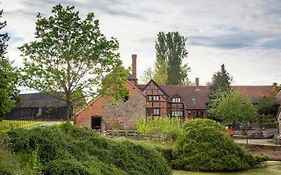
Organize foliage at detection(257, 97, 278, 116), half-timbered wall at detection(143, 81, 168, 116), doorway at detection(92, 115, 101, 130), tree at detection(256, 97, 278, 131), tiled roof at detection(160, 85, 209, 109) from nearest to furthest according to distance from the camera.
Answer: doorway at detection(92, 115, 101, 130) → tree at detection(256, 97, 278, 131) → foliage at detection(257, 97, 278, 116) → half-timbered wall at detection(143, 81, 168, 116) → tiled roof at detection(160, 85, 209, 109)

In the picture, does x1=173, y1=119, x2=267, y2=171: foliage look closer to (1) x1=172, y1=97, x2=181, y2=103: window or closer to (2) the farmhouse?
(2) the farmhouse

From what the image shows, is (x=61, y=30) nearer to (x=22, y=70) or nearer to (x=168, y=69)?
(x=22, y=70)

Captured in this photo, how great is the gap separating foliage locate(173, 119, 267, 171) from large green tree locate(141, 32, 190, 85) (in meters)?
54.8

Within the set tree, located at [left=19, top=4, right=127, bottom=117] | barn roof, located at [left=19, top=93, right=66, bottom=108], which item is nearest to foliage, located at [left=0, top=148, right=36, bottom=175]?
tree, located at [left=19, top=4, right=127, bottom=117]

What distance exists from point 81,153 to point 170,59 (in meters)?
73.3

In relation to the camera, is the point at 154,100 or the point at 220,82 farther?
the point at 220,82

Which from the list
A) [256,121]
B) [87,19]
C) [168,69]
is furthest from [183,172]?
[168,69]

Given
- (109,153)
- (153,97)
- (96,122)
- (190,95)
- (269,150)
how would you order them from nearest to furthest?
(109,153) → (269,150) → (96,122) → (153,97) → (190,95)

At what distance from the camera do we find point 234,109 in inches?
2584

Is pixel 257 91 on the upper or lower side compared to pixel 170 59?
lower

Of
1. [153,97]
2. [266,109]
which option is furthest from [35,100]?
[266,109]

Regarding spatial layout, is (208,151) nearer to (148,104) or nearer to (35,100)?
(148,104)

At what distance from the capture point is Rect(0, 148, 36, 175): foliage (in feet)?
50.6

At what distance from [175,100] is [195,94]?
5.07 m
